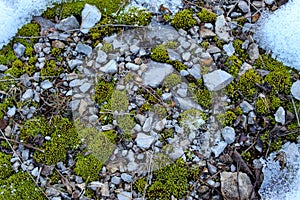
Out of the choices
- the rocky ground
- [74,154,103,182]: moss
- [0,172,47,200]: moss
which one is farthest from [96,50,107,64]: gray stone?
[0,172,47,200]: moss

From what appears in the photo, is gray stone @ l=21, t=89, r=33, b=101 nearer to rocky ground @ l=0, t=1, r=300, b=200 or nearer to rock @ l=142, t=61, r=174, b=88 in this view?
rocky ground @ l=0, t=1, r=300, b=200

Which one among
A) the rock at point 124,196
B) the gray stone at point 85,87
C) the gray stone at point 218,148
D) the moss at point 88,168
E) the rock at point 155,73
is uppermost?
the rock at point 155,73

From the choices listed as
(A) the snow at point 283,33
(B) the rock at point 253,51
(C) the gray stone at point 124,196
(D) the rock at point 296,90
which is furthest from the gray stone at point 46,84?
(D) the rock at point 296,90

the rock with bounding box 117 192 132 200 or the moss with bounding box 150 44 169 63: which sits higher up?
the moss with bounding box 150 44 169 63

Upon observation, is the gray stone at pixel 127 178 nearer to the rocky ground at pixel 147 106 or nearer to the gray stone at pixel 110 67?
the rocky ground at pixel 147 106

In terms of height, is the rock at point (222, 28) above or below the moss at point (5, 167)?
above

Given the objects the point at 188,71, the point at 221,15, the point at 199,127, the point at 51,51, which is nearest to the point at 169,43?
the point at 188,71

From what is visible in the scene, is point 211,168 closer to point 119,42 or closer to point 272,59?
point 272,59

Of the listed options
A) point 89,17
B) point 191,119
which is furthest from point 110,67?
point 191,119
